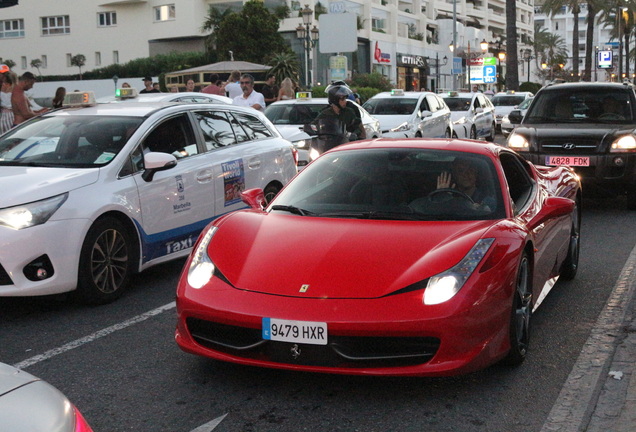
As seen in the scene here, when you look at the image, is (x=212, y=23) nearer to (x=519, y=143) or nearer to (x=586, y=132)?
(x=519, y=143)

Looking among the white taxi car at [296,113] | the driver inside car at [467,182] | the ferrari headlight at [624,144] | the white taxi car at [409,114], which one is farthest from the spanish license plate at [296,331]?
the white taxi car at [409,114]

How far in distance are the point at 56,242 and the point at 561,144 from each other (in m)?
7.65

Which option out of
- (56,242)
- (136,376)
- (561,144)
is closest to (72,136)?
(56,242)

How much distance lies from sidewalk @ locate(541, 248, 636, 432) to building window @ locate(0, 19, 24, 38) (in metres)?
71.6

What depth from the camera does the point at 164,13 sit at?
65375mm

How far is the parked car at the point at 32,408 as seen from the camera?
88.4 inches

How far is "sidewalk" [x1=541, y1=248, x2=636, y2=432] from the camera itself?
4.22 metres

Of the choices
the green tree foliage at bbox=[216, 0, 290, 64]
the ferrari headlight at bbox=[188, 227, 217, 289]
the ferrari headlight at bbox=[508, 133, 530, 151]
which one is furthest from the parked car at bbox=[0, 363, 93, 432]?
the green tree foliage at bbox=[216, 0, 290, 64]

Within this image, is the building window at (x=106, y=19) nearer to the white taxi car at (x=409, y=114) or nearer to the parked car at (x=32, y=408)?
the white taxi car at (x=409, y=114)

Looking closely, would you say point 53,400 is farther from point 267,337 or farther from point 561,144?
point 561,144

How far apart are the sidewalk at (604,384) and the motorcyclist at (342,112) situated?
5.78 metres

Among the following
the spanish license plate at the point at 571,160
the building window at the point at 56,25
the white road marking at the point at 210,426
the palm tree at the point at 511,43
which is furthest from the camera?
the building window at the point at 56,25

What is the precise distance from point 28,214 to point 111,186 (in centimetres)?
83

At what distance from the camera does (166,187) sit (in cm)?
750
